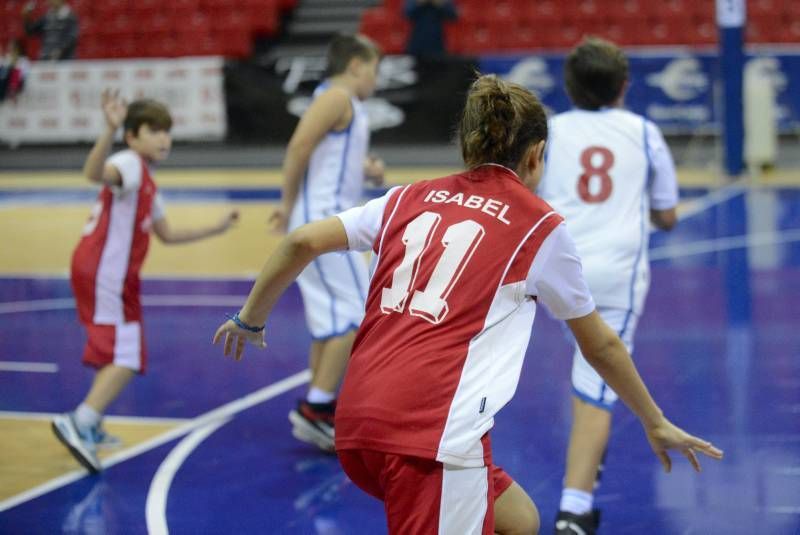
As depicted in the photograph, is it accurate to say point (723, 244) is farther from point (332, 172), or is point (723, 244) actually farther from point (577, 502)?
point (577, 502)

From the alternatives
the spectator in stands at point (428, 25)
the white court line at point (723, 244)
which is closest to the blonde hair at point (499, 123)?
the white court line at point (723, 244)

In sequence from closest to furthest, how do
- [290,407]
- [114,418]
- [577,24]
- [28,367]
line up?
[114,418] → [290,407] → [28,367] → [577,24]

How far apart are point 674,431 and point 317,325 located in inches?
117

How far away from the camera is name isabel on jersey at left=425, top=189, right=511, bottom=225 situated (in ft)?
9.61

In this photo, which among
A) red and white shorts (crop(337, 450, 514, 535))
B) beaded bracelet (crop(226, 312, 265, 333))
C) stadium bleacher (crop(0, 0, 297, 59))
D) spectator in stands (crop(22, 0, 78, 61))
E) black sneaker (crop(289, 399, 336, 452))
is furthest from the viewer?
stadium bleacher (crop(0, 0, 297, 59))

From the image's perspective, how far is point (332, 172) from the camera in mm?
5773

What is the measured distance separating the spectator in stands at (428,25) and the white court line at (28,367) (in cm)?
1032

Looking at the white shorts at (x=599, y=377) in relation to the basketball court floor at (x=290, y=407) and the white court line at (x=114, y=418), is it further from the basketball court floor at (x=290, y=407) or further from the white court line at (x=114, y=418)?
the white court line at (x=114, y=418)

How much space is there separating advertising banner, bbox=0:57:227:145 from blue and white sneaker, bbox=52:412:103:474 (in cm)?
1280

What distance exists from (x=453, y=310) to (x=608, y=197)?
1894 millimetres

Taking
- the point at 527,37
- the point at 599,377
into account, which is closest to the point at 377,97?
the point at 527,37

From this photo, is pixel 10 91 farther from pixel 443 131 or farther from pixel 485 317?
pixel 485 317

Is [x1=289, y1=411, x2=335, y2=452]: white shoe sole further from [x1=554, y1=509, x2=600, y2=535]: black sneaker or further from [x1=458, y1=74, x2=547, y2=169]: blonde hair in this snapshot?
[x1=458, y1=74, x2=547, y2=169]: blonde hair

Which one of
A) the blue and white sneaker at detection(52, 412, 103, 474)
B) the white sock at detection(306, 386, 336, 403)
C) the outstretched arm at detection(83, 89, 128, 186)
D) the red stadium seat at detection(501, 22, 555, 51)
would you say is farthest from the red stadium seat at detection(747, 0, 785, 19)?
the blue and white sneaker at detection(52, 412, 103, 474)
